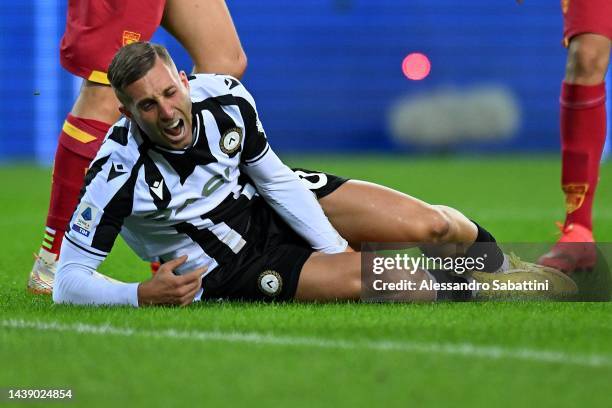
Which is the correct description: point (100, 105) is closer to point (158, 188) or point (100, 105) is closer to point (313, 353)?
point (158, 188)

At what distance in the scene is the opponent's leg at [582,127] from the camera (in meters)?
4.64

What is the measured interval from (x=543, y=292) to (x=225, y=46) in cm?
154

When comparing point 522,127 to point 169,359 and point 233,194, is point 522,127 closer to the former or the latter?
point 233,194

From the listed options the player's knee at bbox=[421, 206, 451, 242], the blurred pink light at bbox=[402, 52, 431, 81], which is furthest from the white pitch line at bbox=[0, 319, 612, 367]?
the blurred pink light at bbox=[402, 52, 431, 81]

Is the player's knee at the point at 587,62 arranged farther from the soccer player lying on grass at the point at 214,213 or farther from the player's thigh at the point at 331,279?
the player's thigh at the point at 331,279

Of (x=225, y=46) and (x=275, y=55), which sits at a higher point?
(x=225, y=46)

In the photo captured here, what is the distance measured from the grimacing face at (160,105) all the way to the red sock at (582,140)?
5.75 feet

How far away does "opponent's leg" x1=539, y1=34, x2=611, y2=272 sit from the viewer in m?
4.64

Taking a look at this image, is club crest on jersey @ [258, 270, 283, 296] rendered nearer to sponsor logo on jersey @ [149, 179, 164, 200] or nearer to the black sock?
sponsor logo on jersey @ [149, 179, 164, 200]

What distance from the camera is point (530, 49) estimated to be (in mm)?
16562

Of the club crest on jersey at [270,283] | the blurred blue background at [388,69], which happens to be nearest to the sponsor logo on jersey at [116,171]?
the club crest on jersey at [270,283]

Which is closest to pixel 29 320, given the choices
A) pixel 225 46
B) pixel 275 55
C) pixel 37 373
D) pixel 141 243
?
pixel 141 243

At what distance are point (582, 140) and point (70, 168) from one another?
6.55ft

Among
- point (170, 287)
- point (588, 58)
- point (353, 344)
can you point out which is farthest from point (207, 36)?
point (353, 344)
